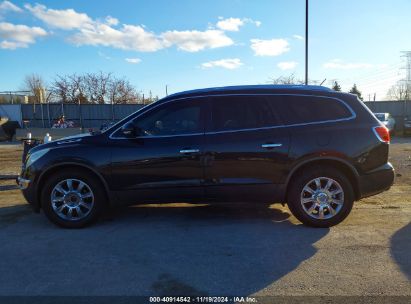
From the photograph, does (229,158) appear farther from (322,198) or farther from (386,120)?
(386,120)

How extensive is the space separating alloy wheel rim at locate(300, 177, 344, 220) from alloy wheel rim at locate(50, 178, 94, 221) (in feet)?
9.54

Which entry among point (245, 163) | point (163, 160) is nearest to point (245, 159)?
point (245, 163)

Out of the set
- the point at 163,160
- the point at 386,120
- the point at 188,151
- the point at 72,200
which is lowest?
the point at 72,200

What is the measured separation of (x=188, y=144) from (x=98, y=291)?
234 centimetres

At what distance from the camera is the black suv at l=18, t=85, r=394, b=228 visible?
212 inches

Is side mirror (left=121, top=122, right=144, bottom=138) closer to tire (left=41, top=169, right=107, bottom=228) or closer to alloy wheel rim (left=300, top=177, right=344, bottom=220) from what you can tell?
tire (left=41, top=169, right=107, bottom=228)

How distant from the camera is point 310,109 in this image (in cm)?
554

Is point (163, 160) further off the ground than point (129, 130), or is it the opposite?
point (129, 130)

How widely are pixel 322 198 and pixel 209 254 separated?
1843mm

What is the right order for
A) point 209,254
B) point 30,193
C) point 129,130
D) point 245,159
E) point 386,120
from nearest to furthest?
point 209,254 → point 245,159 → point 129,130 → point 30,193 → point 386,120

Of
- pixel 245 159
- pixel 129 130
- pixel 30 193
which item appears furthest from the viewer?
pixel 30 193

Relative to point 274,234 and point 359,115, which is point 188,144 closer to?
point 274,234

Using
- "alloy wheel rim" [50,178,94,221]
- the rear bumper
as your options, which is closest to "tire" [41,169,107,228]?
"alloy wheel rim" [50,178,94,221]

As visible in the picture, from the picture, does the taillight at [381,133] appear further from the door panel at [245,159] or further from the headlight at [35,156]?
the headlight at [35,156]
